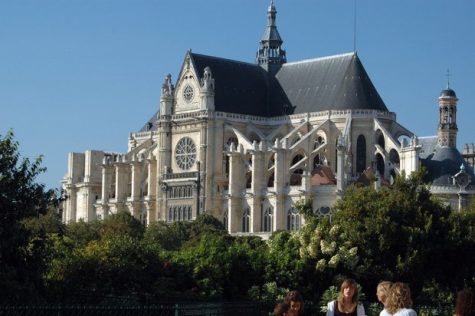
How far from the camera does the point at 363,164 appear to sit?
351ft

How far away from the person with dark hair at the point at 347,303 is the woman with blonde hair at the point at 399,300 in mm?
1070

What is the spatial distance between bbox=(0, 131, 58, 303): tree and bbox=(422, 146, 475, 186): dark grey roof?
66.2m

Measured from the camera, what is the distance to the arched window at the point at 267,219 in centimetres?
10306

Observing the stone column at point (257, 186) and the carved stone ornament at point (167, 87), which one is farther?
the carved stone ornament at point (167, 87)

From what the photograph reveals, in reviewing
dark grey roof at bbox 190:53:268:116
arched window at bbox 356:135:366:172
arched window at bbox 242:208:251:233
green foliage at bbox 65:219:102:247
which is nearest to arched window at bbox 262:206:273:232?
arched window at bbox 242:208:251:233

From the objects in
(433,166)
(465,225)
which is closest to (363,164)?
(433,166)

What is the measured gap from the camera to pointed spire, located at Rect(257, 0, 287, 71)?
120425mm

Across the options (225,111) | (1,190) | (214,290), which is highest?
Answer: (225,111)

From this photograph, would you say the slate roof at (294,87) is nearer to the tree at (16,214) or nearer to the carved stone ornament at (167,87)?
the carved stone ornament at (167,87)

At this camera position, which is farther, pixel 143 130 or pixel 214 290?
pixel 143 130

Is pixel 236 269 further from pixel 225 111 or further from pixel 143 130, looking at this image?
pixel 143 130

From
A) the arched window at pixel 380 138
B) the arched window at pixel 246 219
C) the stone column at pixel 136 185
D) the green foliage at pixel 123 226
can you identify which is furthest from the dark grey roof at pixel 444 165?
the stone column at pixel 136 185

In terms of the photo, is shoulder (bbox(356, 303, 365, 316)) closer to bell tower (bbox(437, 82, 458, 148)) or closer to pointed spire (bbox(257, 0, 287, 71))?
bell tower (bbox(437, 82, 458, 148))

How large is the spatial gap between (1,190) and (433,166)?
6996 cm
